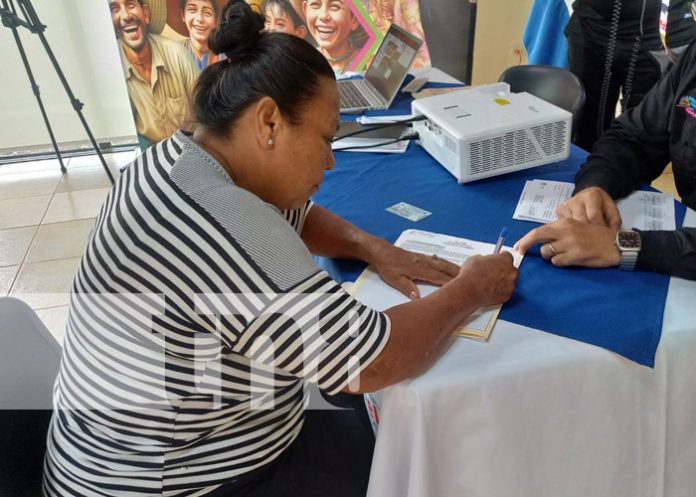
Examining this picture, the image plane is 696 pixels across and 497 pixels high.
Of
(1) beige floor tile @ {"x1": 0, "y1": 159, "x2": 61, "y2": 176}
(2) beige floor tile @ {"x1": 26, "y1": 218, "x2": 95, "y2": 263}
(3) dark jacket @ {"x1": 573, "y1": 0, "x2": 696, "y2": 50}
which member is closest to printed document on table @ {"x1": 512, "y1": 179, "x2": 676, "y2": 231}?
(3) dark jacket @ {"x1": 573, "y1": 0, "x2": 696, "y2": 50}

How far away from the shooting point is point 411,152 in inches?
61.7

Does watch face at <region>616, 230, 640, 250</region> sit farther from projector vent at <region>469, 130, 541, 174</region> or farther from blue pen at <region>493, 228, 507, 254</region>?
projector vent at <region>469, 130, 541, 174</region>

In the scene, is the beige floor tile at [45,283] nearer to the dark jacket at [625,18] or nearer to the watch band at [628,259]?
the watch band at [628,259]

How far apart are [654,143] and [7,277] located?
2481mm

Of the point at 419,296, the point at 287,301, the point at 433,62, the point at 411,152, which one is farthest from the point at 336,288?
the point at 433,62

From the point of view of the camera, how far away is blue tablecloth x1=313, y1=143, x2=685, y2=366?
863 mm

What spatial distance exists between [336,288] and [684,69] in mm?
1090

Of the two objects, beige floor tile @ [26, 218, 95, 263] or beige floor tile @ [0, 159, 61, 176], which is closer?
beige floor tile @ [26, 218, 95, 263]

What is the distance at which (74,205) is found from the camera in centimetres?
303

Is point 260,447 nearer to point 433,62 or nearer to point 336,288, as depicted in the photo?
point 336,288

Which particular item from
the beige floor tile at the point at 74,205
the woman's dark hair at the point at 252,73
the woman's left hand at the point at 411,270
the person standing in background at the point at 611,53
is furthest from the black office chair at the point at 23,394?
the person standing in background at the point at 611,53

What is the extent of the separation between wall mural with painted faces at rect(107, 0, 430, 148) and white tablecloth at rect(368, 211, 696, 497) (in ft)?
8.51

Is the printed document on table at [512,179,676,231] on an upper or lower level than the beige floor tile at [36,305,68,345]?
upper

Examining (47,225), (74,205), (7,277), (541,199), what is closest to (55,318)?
(7,277)
